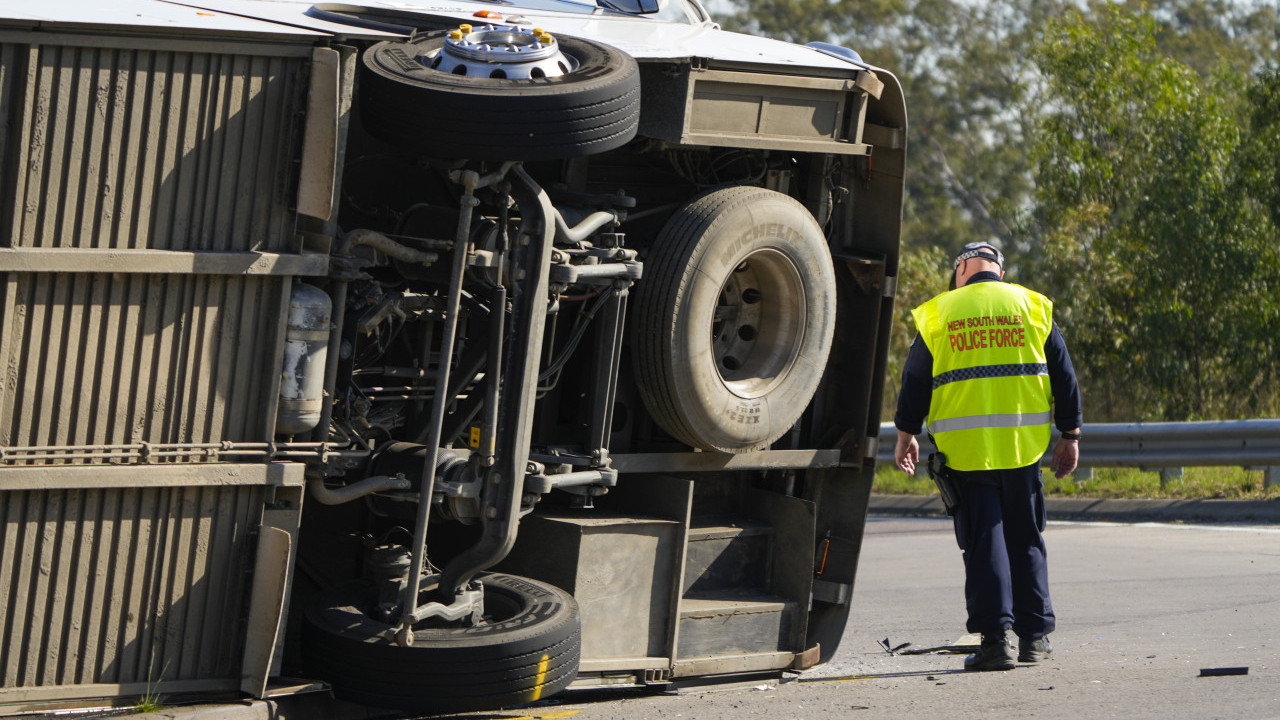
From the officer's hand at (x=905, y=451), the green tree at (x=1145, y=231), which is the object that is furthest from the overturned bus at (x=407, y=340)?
the green tree at (x=1145, y=231)

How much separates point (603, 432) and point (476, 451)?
0.64 metres

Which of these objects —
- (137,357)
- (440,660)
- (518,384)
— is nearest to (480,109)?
(518,384)

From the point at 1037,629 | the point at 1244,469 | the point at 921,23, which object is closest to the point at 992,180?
the point at 921,23

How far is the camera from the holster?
6383mm

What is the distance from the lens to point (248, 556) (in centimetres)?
471

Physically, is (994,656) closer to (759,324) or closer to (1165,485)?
(759,324)

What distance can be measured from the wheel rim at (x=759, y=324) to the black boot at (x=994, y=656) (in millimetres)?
1291

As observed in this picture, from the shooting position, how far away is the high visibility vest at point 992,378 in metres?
6.27

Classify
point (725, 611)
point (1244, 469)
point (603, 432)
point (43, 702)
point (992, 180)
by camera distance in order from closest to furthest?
point (43, 702), point (603, 432), point (725, 611), point (1244, 469), point (992, 180)

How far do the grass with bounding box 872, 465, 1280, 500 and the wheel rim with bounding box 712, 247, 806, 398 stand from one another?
16.1 ft

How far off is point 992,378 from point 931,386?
1.00 ft

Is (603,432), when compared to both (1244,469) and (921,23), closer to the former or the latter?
(1244,469)

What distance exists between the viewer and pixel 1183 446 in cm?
1103

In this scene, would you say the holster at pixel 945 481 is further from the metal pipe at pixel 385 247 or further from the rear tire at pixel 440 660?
the metal pipe at pixel 385 247
